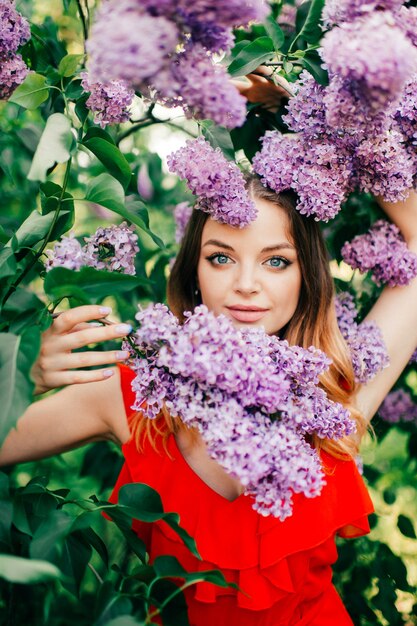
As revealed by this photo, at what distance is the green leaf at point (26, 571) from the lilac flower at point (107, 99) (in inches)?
28.4

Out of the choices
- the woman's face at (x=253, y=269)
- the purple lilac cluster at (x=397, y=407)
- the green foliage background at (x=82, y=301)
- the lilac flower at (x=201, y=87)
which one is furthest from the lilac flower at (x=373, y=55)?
the purple lilac cluster at (x=397, y=407)

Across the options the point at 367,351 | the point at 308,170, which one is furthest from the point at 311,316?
the point at 308,170

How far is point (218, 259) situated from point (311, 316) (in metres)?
0.28

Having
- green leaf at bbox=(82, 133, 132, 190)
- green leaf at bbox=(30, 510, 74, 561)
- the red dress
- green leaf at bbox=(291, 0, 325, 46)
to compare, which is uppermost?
green leaf at bbox=(291, 0, 325, 46)

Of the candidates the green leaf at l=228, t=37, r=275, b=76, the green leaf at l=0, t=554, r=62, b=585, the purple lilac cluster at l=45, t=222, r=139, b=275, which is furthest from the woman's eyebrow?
the green leaf at l=0, t=554, r=62, b=585

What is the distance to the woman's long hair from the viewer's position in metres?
1.41

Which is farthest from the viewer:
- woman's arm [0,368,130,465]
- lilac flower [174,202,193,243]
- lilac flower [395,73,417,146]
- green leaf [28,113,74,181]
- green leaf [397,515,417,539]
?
green leaf [397,515,417,539]

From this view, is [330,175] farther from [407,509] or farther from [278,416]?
[407,509]

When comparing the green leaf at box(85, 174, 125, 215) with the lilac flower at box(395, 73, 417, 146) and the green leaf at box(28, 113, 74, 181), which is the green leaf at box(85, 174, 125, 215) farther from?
the lilac flower at box(395, 73, 417, 146)

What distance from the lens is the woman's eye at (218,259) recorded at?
1.40 m

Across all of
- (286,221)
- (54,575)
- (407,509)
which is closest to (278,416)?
(54,575)

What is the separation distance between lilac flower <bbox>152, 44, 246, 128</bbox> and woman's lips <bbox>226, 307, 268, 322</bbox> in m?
0.61

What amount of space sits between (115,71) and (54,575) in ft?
1.82

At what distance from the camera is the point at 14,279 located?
0.99m
